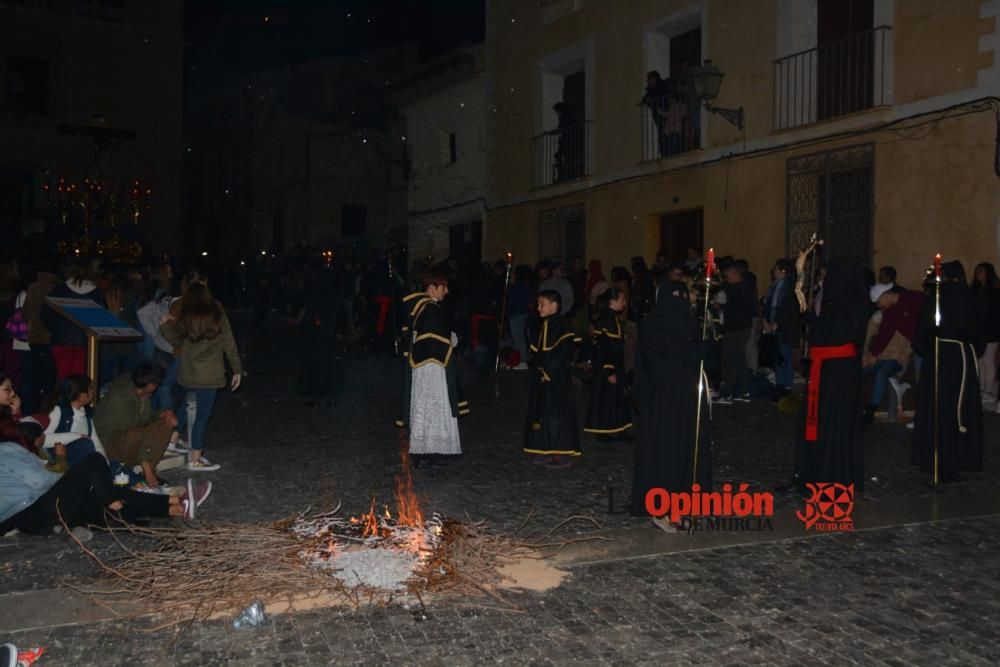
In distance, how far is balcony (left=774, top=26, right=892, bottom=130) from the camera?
1454 cm

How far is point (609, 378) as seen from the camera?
9.73m

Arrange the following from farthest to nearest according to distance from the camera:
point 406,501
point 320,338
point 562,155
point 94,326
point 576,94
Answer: point 576,94, point 562,155, point 320,338, point 94,326, point 406,501

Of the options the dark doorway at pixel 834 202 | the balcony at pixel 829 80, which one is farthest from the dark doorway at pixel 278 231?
the dark doorway at pixel 834 202

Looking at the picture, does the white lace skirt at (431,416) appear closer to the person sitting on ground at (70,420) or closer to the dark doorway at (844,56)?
the person sitting on ground at (70,420)

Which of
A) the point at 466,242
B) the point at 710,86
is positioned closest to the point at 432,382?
the point at 710,86

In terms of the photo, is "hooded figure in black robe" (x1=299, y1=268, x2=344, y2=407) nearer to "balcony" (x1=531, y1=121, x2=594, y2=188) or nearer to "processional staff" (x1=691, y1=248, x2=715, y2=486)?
"processional staff" (x1=691, y1=248, x2=715, y2=486)

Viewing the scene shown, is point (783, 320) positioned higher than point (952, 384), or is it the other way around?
point (783, 320)

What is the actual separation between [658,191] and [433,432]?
11193 mm

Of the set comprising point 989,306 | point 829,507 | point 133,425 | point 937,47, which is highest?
point 937,47

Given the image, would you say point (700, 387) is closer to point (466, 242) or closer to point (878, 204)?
point (878, 204)

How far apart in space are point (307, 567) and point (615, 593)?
168 cm

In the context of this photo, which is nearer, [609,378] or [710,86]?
[609,378]

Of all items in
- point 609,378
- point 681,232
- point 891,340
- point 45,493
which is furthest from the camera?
point 681,232

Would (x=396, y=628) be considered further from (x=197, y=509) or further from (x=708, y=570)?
(x=197, y=509)
